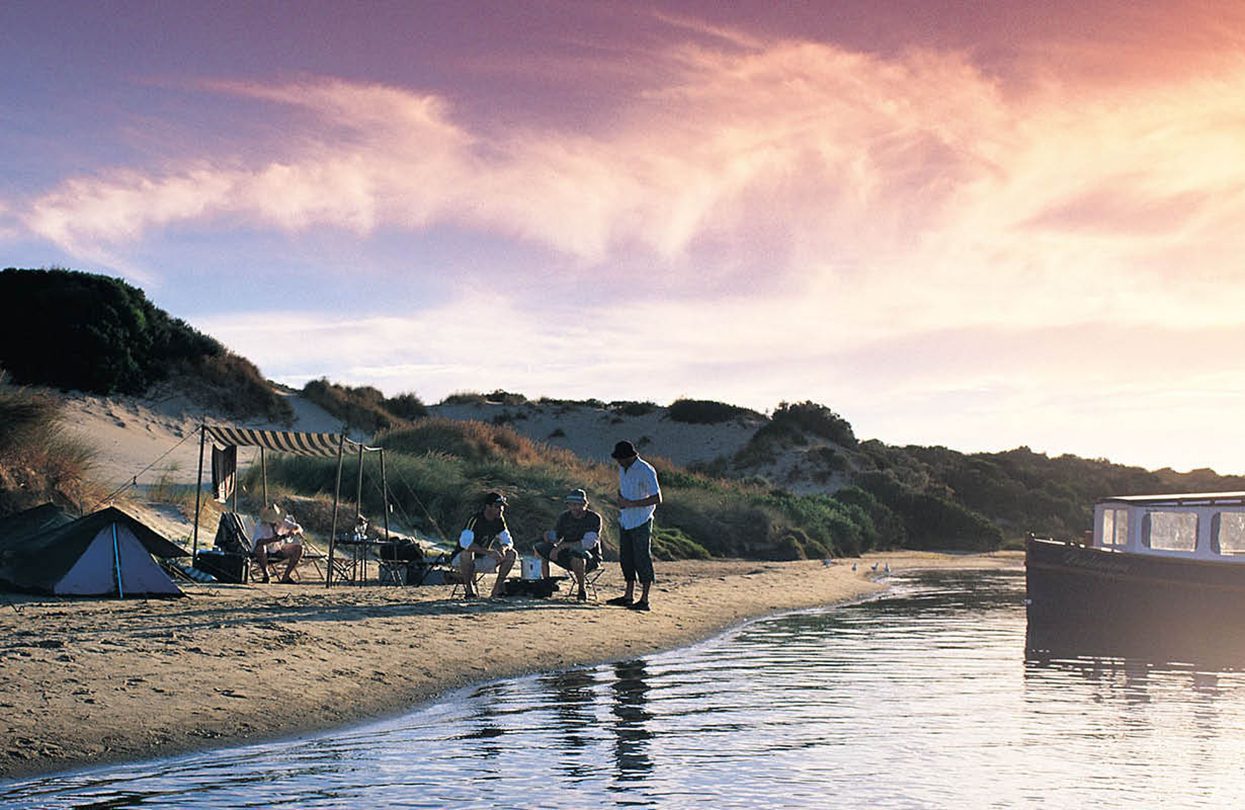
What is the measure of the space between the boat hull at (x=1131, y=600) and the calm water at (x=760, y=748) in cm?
483

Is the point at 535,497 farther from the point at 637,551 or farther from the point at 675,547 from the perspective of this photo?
the point at 637,551

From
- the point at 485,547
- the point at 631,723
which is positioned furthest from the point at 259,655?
the point at 485,547

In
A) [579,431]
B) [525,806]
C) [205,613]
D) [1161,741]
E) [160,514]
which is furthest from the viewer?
[579,431]

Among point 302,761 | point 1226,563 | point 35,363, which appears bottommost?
point 302,761

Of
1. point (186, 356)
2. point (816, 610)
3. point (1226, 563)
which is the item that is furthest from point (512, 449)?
point (1226, 563)

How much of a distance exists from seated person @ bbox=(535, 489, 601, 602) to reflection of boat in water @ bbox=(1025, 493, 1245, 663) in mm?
6630

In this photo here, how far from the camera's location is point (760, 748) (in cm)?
935

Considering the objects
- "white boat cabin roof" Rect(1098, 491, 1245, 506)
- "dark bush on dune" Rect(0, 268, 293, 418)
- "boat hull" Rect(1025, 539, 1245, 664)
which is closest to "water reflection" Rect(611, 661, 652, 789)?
"boat hull" Rect(1025, 539, 1245, 664)

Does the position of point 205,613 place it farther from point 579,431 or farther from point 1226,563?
point 579,431

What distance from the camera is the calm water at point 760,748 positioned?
7809 mm

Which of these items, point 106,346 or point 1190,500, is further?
point 106,346

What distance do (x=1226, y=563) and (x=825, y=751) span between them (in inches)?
512

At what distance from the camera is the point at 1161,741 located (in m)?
10.2

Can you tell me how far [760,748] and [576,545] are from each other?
9.05 meters
